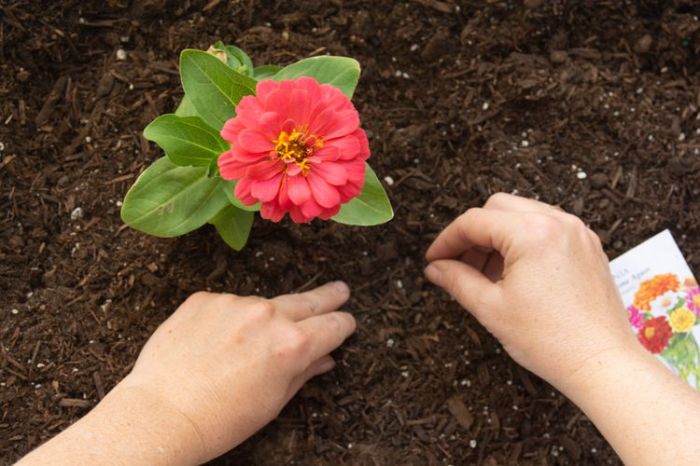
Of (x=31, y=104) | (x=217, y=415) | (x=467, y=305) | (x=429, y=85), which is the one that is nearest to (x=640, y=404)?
(x=467, y=305)

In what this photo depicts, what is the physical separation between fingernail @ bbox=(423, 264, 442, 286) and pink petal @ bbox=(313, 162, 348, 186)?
0.53m

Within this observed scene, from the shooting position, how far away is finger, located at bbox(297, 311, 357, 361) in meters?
1.32

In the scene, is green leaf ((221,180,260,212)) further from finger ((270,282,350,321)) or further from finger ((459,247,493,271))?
finger ((459,247,493,271))

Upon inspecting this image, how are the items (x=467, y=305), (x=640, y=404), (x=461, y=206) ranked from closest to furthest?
(x=640, y=404) → (x=467, y=305) → (x=461, y=206)

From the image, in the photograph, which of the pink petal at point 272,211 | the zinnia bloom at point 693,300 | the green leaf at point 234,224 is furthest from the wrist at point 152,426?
the zinnia bloom at point 693,300

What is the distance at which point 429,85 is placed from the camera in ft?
5.27

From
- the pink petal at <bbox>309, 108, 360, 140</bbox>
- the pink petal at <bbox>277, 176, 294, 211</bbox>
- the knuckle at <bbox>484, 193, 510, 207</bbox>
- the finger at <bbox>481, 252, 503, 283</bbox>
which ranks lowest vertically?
the finger at <bbox>481, 252, 503, 283</bbox>

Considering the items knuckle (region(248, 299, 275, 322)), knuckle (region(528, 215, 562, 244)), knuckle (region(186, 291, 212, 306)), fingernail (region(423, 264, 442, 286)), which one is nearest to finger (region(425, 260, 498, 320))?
fingernail (region(423, 264, 442, 286))

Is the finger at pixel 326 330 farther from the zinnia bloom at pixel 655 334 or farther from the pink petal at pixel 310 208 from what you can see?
the zinnia bloom at pixel 655 334

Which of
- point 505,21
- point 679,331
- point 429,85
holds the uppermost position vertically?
point 505,21

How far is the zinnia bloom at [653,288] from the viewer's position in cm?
152

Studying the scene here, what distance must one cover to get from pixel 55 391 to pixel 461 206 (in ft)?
3.13

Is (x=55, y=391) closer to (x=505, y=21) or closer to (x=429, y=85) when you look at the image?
(x=429, y=85)

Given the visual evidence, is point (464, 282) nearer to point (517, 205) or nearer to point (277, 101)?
point (517, 205)
